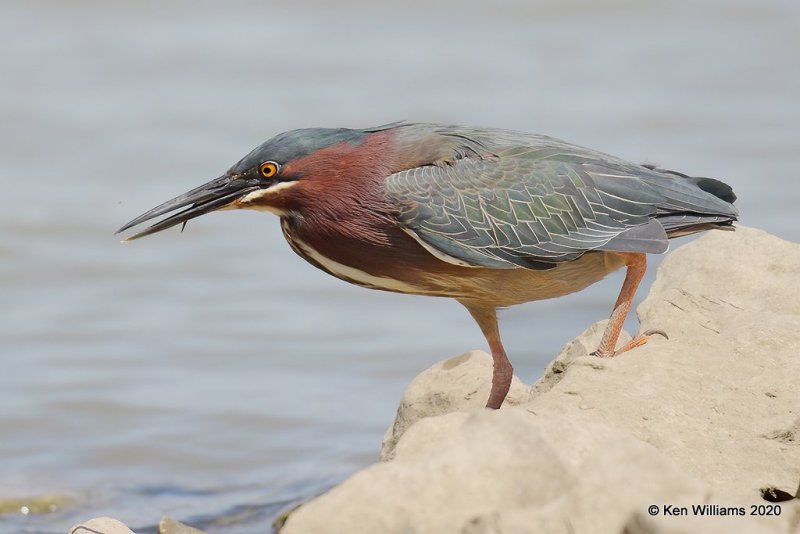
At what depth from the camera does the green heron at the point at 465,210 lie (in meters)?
6.17

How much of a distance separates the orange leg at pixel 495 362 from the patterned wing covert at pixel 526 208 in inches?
17.4

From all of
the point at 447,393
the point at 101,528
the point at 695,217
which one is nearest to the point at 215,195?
the point at 447,393

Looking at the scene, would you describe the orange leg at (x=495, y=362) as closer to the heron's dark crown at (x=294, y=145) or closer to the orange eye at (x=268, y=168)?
the heron's dark crown at (x=294, y=145)

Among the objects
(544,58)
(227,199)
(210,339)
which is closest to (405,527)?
(227,199)

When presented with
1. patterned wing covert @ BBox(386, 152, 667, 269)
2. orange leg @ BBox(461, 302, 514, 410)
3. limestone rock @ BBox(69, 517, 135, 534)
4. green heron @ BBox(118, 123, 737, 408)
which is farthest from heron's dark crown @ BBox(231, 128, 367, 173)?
limestone rock @ BBox(69, 517, 135, 534)

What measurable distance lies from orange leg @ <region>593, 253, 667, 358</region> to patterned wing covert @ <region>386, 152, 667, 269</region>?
8.8 inches

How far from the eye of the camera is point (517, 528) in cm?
335

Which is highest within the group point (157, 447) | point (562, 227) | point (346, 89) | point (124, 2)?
point (124, 2)

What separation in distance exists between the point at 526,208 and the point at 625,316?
2.38 ft

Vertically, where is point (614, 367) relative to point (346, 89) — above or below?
below

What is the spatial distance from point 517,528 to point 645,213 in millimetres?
3353

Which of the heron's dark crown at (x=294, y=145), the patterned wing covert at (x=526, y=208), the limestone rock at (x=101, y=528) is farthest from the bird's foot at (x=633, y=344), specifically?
the limestone rock at (x=101, y=528)

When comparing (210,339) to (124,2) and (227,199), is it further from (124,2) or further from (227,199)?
(124,2)

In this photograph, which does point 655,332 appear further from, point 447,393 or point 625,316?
point 447,393
